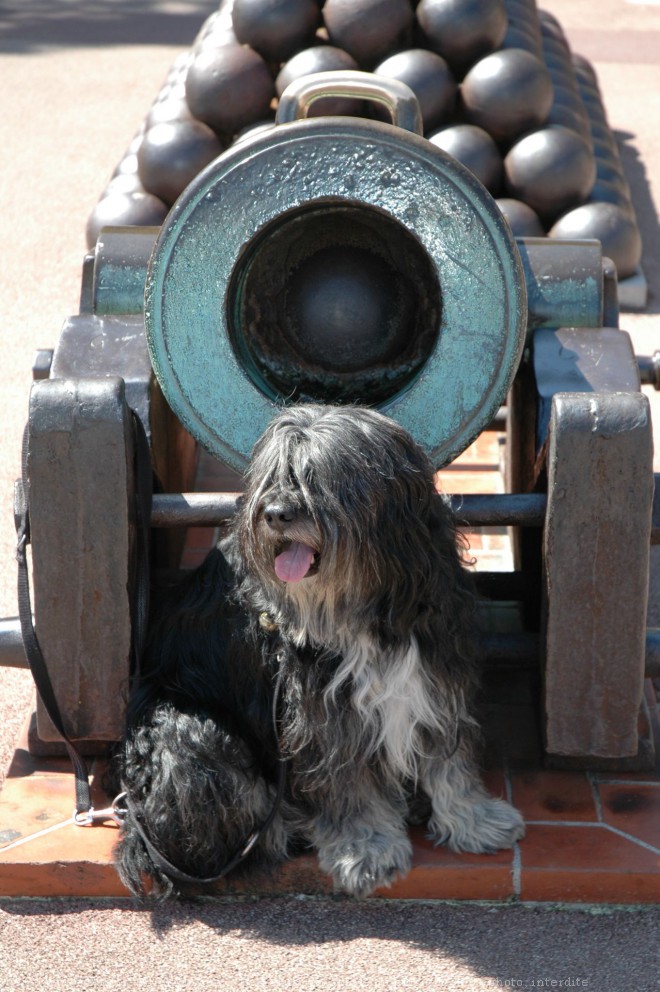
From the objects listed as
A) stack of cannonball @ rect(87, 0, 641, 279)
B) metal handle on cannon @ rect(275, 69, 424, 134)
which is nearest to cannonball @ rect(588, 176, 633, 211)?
stack of cannonball @ rect(87, 0, 641, 279)

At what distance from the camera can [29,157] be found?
898cm

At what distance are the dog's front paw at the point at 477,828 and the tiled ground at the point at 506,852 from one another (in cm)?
3

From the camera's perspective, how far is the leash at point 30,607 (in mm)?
3016

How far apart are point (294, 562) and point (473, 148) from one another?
4312 millimetres

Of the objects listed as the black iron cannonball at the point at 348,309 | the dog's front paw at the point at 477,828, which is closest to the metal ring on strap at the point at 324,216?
the black iron cannonball at the point at 348,309

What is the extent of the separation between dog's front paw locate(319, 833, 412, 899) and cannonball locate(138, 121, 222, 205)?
426cm

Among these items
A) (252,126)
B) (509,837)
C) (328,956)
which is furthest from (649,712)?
(252,126)

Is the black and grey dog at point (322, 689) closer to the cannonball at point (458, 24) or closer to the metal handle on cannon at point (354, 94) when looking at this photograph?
the metal handle on cannon at point (354, 94)

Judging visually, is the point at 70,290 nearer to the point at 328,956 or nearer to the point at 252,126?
the point at 252,126

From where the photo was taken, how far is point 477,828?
9.80 ft

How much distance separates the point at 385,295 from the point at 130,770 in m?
1.33

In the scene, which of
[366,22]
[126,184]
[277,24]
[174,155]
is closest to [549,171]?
[366,22]

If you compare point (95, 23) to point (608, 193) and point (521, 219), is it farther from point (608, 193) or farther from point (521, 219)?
point (521, 219)

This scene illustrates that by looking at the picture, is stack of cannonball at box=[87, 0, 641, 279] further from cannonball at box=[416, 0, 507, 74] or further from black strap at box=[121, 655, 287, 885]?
black strap at box=[121, 655, 287, 885]
